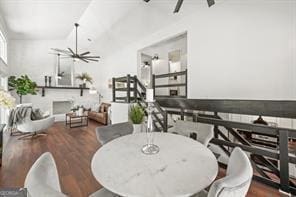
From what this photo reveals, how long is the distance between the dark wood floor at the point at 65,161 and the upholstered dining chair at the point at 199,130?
2.95 ft

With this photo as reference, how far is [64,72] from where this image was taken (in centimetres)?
793

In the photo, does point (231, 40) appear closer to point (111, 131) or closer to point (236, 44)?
point (236, 44)

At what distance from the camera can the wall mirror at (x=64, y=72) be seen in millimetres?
7688

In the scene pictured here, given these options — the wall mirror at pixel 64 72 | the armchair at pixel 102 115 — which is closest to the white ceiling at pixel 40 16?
the wall mirror at pixel 64 72

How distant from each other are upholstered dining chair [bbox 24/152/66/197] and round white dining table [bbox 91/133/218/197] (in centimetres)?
26

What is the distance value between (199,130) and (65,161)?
8.54 feet

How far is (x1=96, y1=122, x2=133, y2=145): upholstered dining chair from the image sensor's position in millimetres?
1934

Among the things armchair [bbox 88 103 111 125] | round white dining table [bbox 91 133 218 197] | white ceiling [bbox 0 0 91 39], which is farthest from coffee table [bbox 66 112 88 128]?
round white dining table [bbox 91 133 218 197]

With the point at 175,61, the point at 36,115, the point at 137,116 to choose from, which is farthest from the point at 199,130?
the point at 175,61

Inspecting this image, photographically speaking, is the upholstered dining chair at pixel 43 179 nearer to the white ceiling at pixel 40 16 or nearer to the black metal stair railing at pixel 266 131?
the black metal stair railing at pixel 266 131

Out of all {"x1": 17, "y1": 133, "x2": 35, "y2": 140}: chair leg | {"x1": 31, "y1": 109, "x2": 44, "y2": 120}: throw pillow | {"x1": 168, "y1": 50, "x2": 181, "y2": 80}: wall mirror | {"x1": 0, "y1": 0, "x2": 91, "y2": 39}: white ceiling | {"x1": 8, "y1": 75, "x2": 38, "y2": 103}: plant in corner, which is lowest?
{"x1": 17, "y1": 133, "x2": 35, "y2": 140}: chair leg

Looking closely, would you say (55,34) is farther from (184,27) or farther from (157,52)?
(184,27)

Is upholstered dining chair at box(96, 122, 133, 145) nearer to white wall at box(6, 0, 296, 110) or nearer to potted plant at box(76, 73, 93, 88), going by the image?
white wall at box(6, 0, 296, 110)

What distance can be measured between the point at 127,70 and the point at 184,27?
3.28 meters
